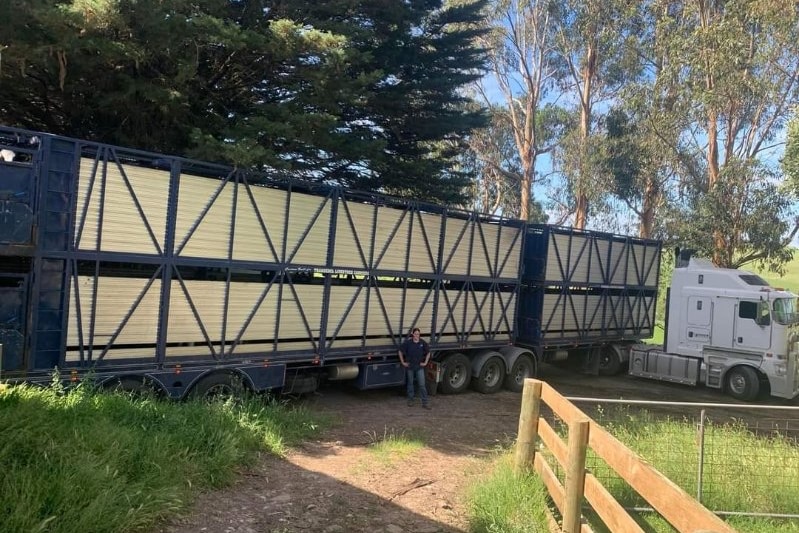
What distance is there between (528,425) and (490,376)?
7744 millimetres

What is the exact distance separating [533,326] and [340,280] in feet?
19.4

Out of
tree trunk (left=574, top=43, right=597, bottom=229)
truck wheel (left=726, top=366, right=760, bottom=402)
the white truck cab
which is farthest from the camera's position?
tree trunk (left=574, top=43, right=597, bottom=229)

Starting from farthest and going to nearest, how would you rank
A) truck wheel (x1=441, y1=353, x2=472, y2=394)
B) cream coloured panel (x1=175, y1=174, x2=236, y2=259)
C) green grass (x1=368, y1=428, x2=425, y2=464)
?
truck wheel (x1=441, y1=353, x2=472, y2=394) < cream coloured panel (x1=175, y1=174, x2=236, y2=259) < green grass (x1=368, y1=428, x2=425, y2=464)

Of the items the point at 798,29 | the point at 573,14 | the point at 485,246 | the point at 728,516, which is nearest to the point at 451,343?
the point at 485,246

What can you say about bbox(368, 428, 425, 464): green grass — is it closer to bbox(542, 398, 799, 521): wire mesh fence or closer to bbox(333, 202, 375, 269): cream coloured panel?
bbox(542, 398, 799, 521): wire mesh fence

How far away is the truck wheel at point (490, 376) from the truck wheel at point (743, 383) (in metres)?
6.14

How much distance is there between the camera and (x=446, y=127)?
16984 mm

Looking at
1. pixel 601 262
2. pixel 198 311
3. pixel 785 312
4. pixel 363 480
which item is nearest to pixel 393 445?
pixel 363 480

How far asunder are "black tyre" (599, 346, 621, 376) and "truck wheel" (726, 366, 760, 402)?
114 inches

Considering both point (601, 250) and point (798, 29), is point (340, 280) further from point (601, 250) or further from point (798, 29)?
point (798, 29)

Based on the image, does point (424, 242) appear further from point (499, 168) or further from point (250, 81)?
point (499, 168)

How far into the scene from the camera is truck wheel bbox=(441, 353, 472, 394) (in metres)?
12.4

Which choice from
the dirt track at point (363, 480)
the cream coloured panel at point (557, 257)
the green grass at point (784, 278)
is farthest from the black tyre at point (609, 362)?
the dirt track at point (363, 480)

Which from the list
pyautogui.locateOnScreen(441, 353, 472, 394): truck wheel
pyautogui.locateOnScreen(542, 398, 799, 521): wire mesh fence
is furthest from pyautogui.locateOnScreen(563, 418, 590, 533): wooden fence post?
pyautogui.locateOnScreen(441, 353, 472, 394): truck wheel
